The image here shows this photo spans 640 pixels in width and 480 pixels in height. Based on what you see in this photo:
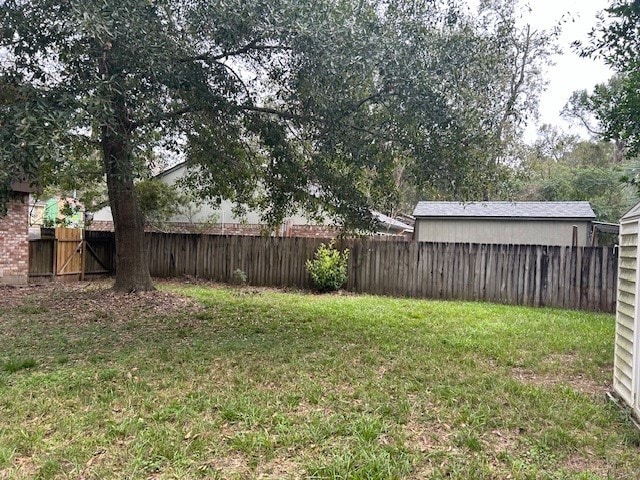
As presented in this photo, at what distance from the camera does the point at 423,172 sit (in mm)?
6027

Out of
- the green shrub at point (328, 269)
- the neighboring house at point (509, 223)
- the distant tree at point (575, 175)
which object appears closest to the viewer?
the green shrub at point (328, 269)

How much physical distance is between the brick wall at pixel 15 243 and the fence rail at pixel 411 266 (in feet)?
1.53

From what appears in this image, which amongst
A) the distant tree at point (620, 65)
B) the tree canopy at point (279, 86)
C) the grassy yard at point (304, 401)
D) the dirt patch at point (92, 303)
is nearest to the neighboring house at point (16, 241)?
the dirt patch at point (92, 303)

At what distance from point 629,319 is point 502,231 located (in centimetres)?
1072

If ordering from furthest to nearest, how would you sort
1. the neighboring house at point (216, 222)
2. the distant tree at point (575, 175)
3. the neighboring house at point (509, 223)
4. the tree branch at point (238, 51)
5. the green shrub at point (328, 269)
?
1. the distant tree at point (575, 175)
2. the neighboring house at point (216, 222)
3. the neighboring house at point (509, 223)
4. the green shrub at point (328, 269)
5. the tree branch at point (238, 51)

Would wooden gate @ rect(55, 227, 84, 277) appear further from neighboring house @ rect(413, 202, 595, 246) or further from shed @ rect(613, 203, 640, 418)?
shed @ rect(613, 203, 640, 418)

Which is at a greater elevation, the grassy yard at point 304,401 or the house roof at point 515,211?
the house roof at point 515,211

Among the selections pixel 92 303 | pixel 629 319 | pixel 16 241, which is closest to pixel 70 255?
pixel 16 241

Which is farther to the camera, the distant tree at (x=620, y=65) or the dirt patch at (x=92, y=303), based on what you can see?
the dirt patch at (x=92, y=303)

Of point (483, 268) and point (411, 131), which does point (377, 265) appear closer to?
point (483, 268)

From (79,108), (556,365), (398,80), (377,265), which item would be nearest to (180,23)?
(79,108)

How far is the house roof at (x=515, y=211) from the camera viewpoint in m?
13.1

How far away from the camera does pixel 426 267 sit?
10.3 m

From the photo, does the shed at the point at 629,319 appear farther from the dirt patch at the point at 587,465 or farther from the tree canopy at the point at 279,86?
the tree canopy at the point at 279,86
